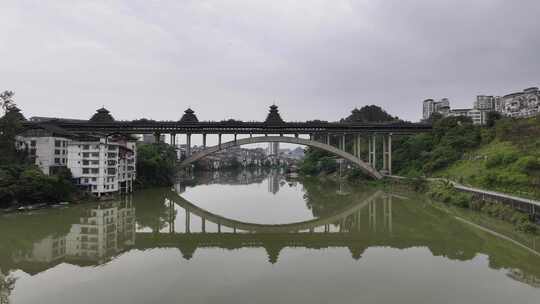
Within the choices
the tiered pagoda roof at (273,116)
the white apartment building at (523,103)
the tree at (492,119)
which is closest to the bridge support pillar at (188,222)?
the tiered pagoda roof at (273,116)

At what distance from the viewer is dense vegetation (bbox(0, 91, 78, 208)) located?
61.3ft

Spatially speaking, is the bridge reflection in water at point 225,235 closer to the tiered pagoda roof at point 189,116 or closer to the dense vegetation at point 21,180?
the dense vegetation at point 21,180

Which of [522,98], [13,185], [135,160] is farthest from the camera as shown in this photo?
[522,98]

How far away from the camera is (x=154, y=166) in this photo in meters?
34.2

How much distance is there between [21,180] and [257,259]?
16284mm

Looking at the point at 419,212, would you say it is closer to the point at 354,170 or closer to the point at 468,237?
the point at 468,237

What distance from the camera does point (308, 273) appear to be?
9898 millimetres

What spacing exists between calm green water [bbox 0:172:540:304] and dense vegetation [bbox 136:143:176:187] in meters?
13.3

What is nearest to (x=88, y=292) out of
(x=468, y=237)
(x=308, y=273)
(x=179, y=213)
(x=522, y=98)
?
(x=308, y=273)

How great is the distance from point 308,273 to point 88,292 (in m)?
5.99

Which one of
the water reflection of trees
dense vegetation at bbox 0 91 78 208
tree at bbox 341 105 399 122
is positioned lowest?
the water reflection of trees

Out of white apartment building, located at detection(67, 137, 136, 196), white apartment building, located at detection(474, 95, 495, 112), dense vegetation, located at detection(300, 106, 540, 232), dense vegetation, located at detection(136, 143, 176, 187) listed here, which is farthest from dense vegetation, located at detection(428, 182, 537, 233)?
white apartment building, located at detection(474, 95, 495, 112)

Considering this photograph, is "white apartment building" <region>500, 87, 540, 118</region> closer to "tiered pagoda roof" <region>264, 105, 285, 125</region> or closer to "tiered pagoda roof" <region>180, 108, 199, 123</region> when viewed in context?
"tiered pagoda roof" <region>264, 105, 285, 125</region>

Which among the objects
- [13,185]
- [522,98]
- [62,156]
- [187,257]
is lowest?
[187,257]
